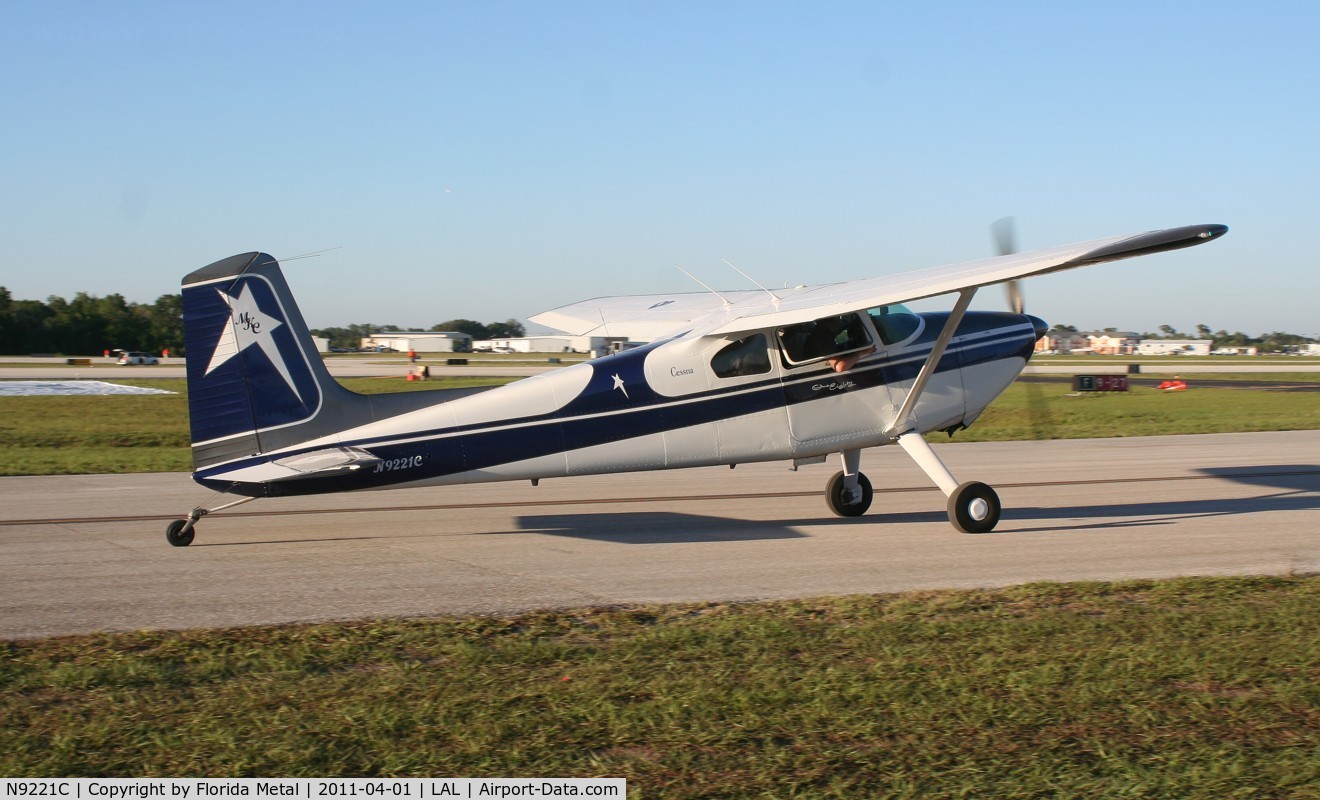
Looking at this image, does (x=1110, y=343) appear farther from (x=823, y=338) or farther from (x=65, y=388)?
(x=823, y=338)

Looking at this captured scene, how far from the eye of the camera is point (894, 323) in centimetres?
1184

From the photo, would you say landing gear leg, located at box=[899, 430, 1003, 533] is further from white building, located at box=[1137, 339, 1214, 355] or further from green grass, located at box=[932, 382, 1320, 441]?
white building, located at box=[1137, 339, 1214, 355]

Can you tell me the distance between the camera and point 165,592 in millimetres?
A: 8461

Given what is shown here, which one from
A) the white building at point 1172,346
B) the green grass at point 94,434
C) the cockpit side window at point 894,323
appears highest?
the cockpit side window at point 894,323

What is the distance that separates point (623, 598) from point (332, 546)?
3.77 m

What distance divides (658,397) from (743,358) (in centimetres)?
103

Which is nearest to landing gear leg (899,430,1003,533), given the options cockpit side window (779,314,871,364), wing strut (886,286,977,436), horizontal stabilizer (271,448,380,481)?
wing strut (886,286,977,436)

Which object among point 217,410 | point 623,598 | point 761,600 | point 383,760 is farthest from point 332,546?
point 383,760

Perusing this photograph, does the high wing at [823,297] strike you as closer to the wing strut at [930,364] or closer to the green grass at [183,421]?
the wing strut at [930,364]

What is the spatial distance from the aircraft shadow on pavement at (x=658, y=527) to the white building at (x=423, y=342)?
128 meters

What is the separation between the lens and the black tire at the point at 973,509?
11156 mm

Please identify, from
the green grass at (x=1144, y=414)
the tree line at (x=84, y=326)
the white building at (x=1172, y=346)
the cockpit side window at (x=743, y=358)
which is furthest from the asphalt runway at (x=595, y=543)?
the white building at (x=1172, y=346)

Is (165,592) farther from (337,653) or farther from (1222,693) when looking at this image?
(1222,693)

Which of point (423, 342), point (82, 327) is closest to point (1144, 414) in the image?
point (82, 327)
